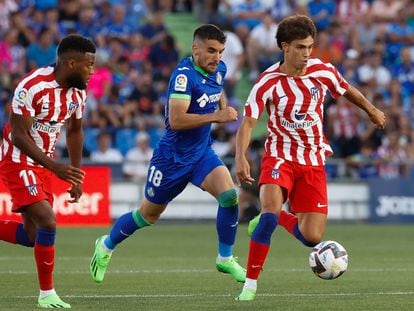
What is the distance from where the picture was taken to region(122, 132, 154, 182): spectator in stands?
72.1ft

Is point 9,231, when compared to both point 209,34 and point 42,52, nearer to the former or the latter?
point 209,34

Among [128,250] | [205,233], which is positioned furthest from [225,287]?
[205,233]

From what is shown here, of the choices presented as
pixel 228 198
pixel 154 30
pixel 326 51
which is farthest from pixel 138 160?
pixel 228 198

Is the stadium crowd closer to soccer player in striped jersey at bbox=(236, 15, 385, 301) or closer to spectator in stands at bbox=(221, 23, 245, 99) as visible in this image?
spectator in stands at bbox=(221, 23, 245, 99)

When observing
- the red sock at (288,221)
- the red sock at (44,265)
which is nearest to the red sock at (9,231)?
the red sock at (44,265)

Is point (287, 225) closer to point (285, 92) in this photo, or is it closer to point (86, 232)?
point (285, 92)

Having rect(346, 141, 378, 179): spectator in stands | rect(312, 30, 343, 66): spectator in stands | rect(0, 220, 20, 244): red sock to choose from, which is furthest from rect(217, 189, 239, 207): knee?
rect(312, 30, 343, 66): spectator in stands

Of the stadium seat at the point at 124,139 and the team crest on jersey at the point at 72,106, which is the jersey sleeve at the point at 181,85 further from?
the stadium seat at the point at 124,139

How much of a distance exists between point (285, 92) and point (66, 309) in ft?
9.24

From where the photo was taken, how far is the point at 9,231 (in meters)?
11.0

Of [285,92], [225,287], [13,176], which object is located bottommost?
[225,287]

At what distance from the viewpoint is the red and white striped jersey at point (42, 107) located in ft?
32.5

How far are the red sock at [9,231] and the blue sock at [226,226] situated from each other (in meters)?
1.92

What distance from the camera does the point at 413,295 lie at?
1030cm
